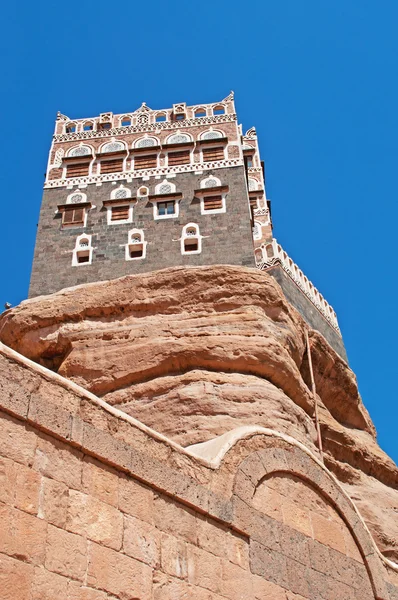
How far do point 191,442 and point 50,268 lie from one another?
749cm

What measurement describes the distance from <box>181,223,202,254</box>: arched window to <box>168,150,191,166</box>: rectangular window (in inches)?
113

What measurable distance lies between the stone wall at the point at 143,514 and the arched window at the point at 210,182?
1117 cm

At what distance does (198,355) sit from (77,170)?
30.6 feet

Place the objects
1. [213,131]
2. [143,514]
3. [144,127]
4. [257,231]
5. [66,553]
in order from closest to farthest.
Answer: [66,553]
[143,514]
[213,131]
[144,127]
[257,231]

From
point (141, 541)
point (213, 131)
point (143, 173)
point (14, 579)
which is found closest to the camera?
point (14, 579)

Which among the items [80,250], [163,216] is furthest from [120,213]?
[80,250]

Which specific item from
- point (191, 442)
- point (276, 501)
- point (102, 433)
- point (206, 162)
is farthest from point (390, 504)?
point (206, 162)

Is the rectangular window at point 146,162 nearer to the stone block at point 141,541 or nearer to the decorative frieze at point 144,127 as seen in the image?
the decorative frieze at point 144,127

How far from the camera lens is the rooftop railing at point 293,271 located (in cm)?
2402

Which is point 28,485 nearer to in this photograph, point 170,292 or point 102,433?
point 102,433

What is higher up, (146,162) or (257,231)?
(257,231)

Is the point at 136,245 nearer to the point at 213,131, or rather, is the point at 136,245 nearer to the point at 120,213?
the point at 120,213

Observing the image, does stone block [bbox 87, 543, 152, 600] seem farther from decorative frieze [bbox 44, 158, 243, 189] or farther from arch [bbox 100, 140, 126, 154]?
arch [bbox 100, 140, 126, 154]

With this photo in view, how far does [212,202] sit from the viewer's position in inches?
691
